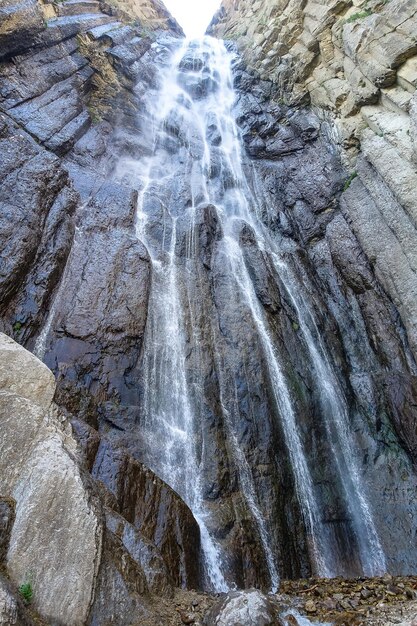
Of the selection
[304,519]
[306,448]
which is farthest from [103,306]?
[304,519]

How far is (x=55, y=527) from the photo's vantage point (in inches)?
187

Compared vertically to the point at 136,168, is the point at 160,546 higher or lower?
lower

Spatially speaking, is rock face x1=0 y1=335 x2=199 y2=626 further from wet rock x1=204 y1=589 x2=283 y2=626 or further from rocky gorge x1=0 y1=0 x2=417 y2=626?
wet rock x1=204 y1=589 x2=283 y2=626

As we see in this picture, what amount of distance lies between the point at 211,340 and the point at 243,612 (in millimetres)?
8120

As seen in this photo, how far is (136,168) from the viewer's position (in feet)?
61.5

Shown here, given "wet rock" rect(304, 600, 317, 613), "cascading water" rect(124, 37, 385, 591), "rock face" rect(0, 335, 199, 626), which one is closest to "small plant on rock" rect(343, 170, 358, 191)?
"cascading water" rect(124, 37, 385, 591)

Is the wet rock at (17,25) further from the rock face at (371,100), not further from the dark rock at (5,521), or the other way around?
the dark rock at (5,521)

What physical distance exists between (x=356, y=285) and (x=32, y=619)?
12396 mm

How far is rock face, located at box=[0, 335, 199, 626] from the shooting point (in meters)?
4.45

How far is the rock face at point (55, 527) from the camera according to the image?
4.45 meters

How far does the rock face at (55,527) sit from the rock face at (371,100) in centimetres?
955

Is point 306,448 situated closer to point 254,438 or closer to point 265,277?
point 254,438

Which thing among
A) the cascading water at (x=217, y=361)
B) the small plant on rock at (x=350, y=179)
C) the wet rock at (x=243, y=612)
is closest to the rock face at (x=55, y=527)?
the wet rock at (x=243, y=612)

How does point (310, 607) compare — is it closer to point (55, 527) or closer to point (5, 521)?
point (55, 527)
